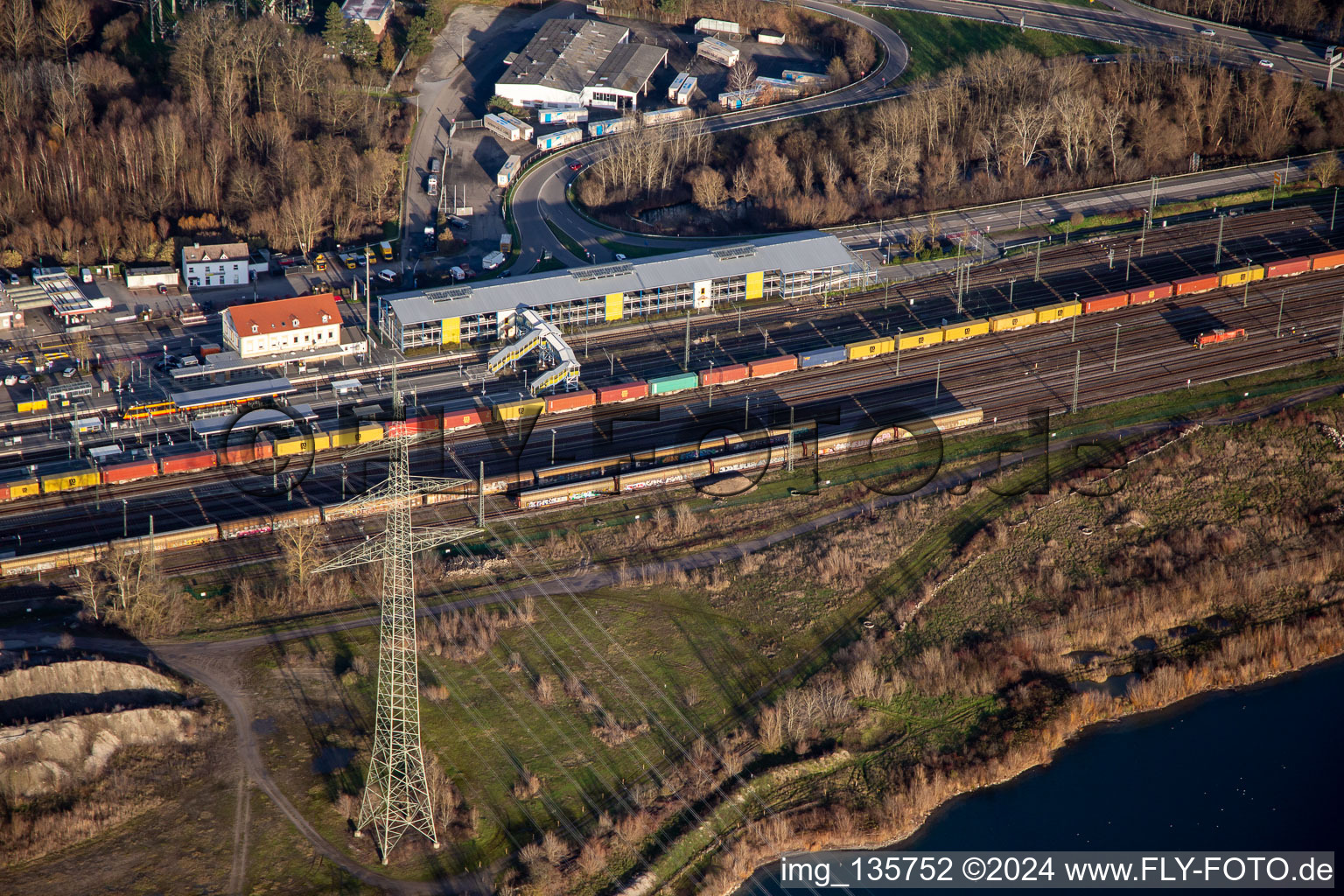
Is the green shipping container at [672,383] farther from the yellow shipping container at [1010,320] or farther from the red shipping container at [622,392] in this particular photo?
the yellow shipping container at [1010,320]

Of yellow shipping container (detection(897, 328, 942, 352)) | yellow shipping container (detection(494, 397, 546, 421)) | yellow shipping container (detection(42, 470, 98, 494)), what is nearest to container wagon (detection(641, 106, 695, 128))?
yellow shipping container (detection(897, 328, 942, 352))

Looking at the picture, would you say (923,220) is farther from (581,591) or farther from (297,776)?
(297,776)

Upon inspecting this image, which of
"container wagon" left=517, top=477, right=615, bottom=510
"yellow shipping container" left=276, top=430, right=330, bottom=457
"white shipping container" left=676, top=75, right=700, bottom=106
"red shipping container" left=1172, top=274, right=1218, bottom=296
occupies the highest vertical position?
"white shipping container" left=676, top=75, right=700, bottom=106

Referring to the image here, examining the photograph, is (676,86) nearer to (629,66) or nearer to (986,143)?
(629,66)

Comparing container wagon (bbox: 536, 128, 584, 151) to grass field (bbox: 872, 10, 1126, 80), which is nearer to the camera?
container wagon (bbox: 536, 128, 584, 151)

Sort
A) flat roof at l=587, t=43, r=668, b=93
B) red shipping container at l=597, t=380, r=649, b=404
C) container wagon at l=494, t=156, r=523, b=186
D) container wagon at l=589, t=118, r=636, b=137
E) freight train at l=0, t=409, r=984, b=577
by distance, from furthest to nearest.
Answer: flat roof at l=587, t=43, r=668, b=93 < container wagon at l=589, t=118, r=636, b=137 < container wagon at l=494, t=156, r=523, b=186 < red shipping container at l=597, t=380, r=649, b=404 < freight train at l=0, t=409, r=984, b=577

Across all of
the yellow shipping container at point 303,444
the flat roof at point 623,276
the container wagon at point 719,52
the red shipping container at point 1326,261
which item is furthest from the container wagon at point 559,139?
the red shipping container at point 1326,261

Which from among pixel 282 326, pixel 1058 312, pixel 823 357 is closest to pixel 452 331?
pixel 282 326

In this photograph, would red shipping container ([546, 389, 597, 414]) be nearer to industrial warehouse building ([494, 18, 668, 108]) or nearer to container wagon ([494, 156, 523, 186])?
container wagon ([494, 156, 523, 186])
